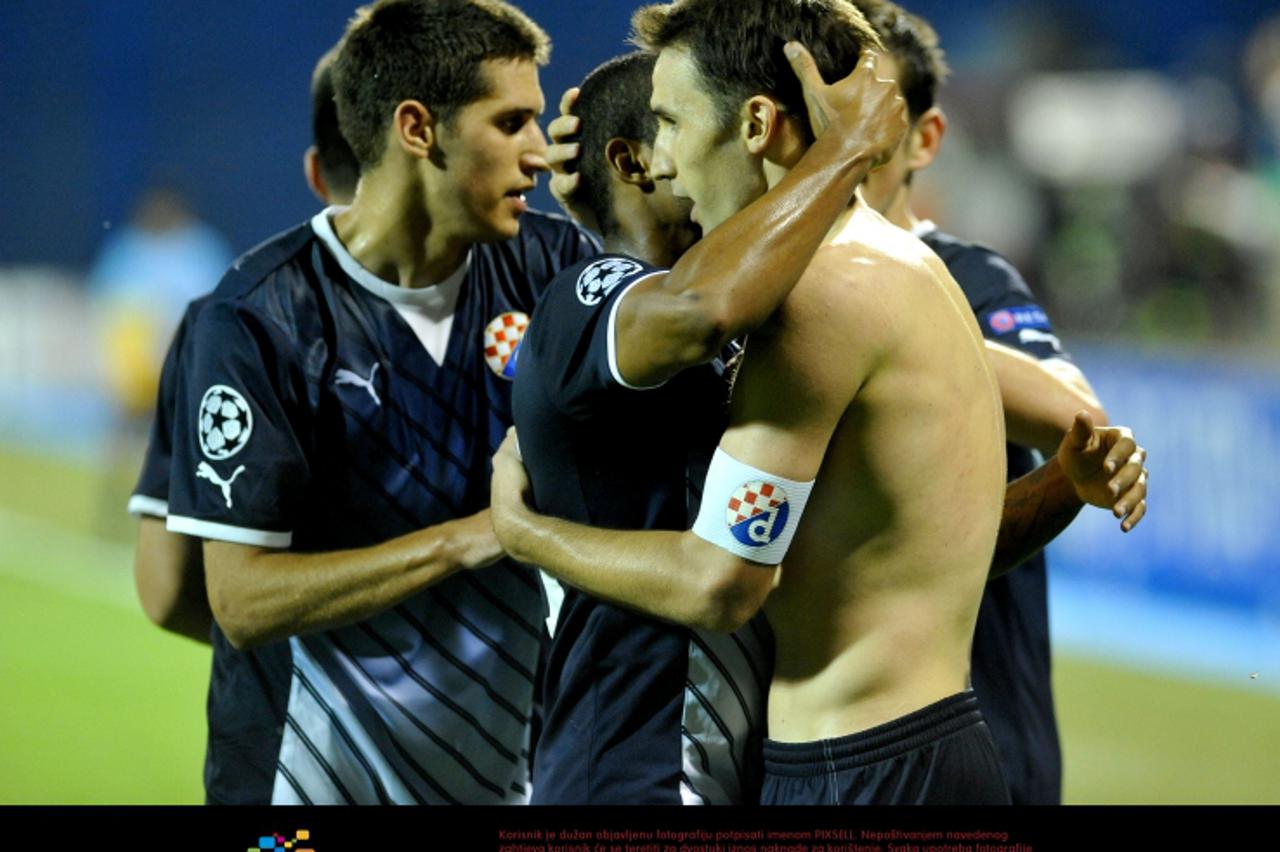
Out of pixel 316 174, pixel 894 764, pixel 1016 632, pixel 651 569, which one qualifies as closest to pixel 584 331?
pixel 651 569

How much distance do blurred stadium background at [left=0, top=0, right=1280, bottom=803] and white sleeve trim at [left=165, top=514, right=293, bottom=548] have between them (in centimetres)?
401

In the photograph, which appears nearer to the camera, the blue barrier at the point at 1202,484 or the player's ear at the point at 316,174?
the player's ear at the point at 316,174

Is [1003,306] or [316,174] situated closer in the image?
[1003,306]

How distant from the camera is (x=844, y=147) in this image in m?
2.34

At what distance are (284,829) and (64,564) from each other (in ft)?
28.4

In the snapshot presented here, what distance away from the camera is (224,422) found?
3.10m

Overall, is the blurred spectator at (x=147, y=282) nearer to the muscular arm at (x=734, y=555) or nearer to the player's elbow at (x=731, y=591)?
the muscular arm at (x=734, y=555)

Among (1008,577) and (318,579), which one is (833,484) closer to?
(318,579)

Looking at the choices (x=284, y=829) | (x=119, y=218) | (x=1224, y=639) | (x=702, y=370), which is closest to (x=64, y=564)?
(x=119, y=218)

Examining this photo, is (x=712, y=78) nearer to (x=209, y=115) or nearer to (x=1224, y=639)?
(x=1224, y=639)

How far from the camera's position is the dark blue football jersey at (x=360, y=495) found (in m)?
3.12

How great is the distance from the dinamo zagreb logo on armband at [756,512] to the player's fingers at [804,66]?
582 millimetres

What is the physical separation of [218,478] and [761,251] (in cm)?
131

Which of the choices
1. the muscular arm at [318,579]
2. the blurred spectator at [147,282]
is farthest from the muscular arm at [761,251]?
the blurred spectator at [147,282]
